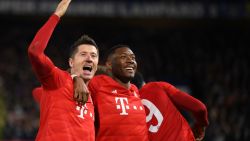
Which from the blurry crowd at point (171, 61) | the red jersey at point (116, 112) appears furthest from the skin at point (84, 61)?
the blurry crowd at point (171, 61)

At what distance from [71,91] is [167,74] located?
34.7ft

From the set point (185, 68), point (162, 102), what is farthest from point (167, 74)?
point (162, 102)

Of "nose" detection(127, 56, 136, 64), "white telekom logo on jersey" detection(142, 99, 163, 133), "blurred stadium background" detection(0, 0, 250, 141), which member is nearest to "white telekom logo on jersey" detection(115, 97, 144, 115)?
"white telekom logo on jersey" detection(142, 99, 163, 133)

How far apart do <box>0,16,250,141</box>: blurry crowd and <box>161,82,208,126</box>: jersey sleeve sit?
776cm

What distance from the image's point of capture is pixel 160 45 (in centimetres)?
1492

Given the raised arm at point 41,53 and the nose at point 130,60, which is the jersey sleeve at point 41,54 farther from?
the nose at point 130,60

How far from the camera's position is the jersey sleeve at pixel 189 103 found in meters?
4.42

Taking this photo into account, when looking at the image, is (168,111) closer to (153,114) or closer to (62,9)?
(153,114)

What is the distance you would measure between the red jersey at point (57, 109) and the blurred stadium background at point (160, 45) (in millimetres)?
8216

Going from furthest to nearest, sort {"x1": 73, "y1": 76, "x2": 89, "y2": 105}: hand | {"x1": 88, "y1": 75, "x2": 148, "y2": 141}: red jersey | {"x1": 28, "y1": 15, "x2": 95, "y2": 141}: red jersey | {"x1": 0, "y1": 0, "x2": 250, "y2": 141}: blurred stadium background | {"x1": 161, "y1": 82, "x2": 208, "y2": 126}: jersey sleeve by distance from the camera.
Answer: {"x1": 0, "y1": 0, "x2": 250, "y2": 141}: blurred stadium background
{"x1": 161, "y1": 82, "x2": 208, "y2": 126}: jersey sleeve
{"x1": 88, "y1": 75, "x2": 148, "y2": 141}: red jersey
{"x1": 73, "y1": 76, "x2": 89, "y2": 105}: hand
{"x1": 28, "y1": 15, "x2": 95, "y2": 141}: red jersey

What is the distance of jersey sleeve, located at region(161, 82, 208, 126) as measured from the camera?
442 cm

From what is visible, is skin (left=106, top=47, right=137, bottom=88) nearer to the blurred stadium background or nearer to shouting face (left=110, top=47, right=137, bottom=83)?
shouting face (left=110, top=47, right=137, bottom=83)

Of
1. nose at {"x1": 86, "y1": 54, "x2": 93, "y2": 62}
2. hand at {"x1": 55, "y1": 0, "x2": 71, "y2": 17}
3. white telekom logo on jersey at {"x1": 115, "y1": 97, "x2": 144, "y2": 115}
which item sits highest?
hand at {"x1": 55, "y1": 0, "x2": 71, "y2": 17}

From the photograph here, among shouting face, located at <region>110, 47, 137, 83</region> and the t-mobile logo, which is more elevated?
shouting face, located at <region>110, 47, 137, 83</region>
